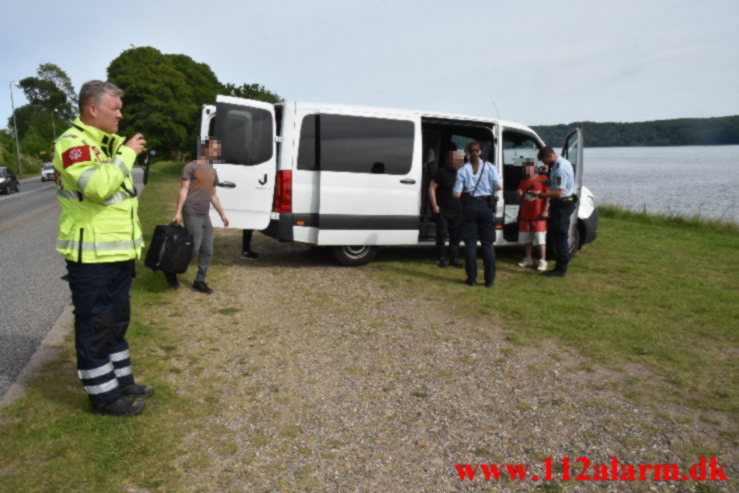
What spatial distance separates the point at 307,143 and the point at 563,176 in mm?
3492

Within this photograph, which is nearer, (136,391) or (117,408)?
(117,408)

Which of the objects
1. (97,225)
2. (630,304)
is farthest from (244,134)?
(630,304)

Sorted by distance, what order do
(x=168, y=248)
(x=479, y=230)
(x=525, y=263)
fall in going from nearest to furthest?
1. (x=168, y=248)
2. (x=479, y=230)
3. (x=525, y=263)

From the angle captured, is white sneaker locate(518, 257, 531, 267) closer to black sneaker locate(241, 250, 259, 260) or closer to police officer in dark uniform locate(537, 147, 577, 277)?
police officer in dark uniform locate(537, 147, 577, 277)

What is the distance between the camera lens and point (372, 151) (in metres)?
7.40

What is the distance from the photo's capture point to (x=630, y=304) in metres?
6.19

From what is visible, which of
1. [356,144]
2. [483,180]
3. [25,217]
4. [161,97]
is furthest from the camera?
[161,97]

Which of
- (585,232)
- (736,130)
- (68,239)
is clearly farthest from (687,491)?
(736,130)

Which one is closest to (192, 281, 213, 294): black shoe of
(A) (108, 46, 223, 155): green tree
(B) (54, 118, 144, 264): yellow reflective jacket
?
(B) (54, 118, 144, 264): yellow reflective jacket

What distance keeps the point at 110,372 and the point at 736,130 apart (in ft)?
318

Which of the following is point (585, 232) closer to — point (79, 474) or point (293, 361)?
point (293, 361)

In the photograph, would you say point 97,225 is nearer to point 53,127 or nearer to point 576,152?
point 576,152

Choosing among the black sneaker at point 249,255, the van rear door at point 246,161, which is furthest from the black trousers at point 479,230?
the black sneaker at point 249,255

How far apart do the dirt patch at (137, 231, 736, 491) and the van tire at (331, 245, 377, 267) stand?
7.25 ft
